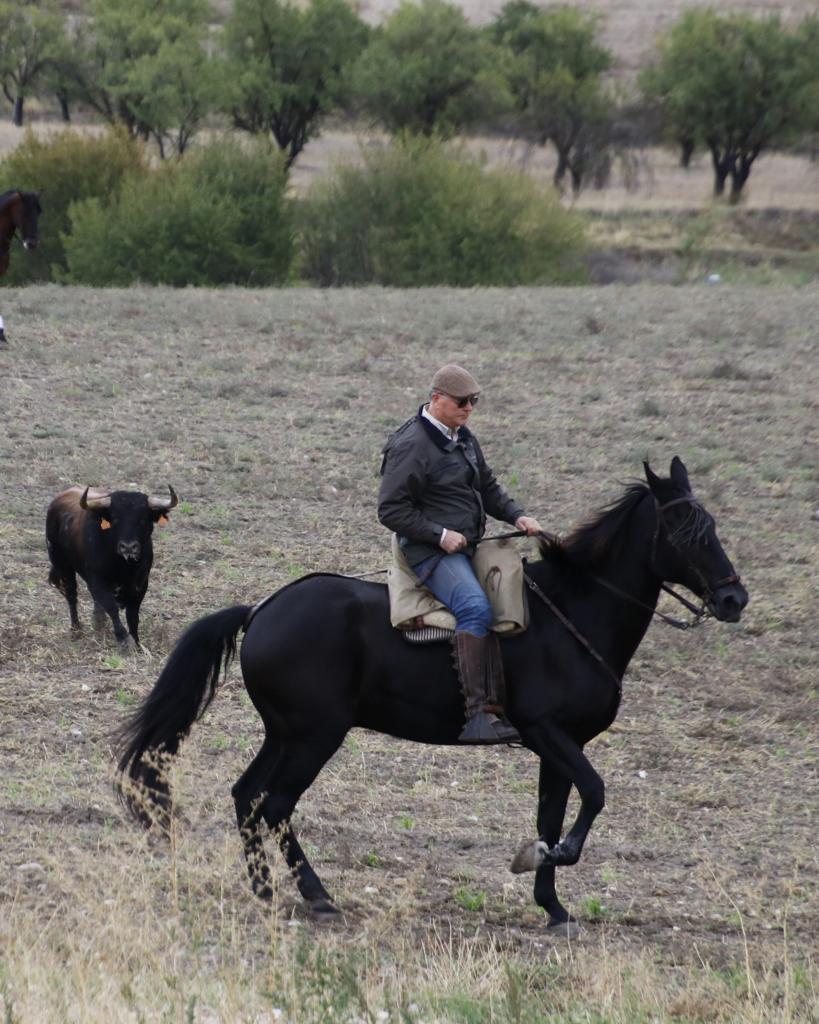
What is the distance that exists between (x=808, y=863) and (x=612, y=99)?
68610mm

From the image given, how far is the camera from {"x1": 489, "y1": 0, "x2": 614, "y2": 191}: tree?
69750 millimetres

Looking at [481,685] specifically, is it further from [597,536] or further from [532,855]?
[597,536]

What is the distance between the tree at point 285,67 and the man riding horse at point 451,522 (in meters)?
56.6

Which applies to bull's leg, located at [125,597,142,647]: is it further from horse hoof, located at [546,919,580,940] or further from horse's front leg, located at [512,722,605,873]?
horse hoof, located at [546,919,580,940]

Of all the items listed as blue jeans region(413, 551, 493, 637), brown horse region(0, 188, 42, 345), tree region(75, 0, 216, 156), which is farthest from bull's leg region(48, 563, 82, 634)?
tree region(75, 0, 216, 156)

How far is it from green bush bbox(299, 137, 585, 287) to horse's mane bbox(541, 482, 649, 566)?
2895 cm

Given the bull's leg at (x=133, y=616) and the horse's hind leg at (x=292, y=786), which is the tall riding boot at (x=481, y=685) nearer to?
the horse's hind leg at (x=292, y=786)

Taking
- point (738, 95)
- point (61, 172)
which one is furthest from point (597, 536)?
point (738, 95)

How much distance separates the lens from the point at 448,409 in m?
6.98

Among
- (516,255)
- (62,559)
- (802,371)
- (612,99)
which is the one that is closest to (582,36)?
(612,99)

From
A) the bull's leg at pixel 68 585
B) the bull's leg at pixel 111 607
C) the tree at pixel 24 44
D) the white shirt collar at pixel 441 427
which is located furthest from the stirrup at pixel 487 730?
the tree at pixel 24 44

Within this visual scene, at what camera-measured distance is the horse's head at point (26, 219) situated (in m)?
21.4

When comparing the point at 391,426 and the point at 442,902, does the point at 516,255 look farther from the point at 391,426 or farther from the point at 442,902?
the point at 442,902

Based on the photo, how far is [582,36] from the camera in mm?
74125
